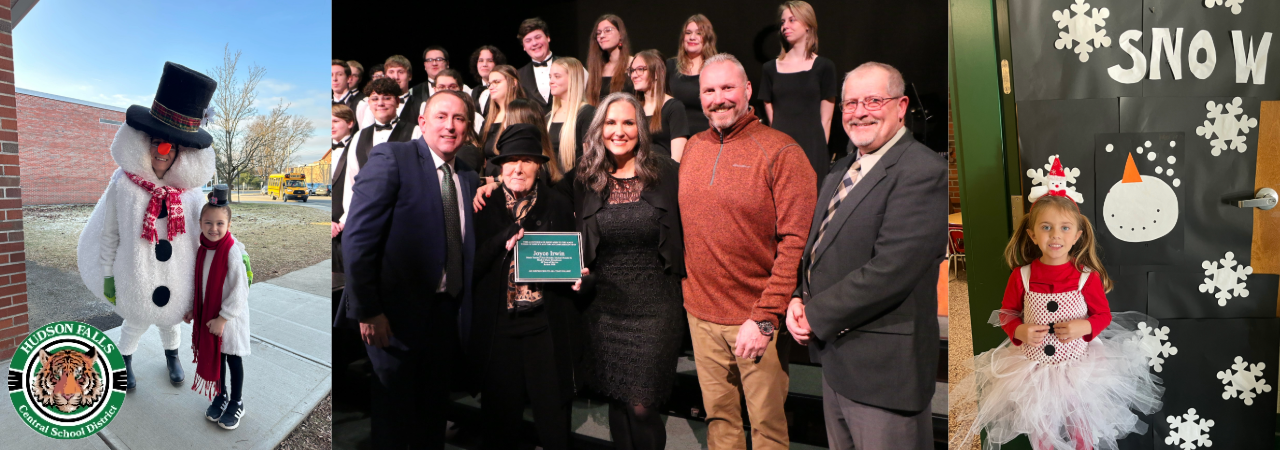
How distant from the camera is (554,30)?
6.88ft

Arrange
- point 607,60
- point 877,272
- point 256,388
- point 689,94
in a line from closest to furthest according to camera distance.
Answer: point 877,272 < point 689,94 < point 607,60 < point 256,388

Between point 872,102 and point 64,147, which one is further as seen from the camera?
point 64,147

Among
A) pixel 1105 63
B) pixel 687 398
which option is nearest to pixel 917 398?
pixel 687 398

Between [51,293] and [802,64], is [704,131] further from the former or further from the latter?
[51,293]

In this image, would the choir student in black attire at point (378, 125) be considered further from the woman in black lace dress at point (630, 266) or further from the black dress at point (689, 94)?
the black dress at point (689, 94)

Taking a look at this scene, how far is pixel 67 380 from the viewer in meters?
2.28

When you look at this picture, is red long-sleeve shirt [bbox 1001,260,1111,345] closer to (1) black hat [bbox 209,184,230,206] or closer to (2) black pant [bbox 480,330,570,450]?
(2) black pant [bbox 480,330,570,450]

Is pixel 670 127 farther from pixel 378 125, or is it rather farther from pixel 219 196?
pixel 219 196

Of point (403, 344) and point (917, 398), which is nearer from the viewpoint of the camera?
point (917, 398)

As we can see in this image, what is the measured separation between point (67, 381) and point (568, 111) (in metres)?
2.55

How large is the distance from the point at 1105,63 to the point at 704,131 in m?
1.48

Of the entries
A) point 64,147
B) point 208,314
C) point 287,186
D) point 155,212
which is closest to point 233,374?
point 208,314

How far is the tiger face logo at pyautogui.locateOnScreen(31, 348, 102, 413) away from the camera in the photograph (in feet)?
7.46

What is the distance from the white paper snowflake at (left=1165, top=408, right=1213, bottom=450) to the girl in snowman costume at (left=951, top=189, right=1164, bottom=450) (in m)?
0.11
